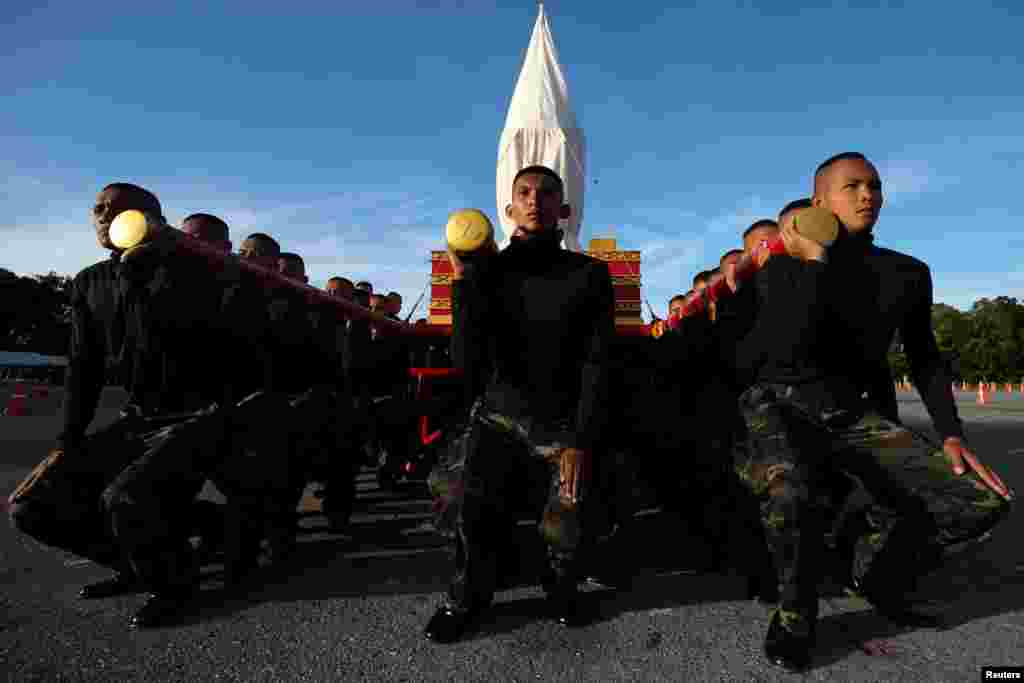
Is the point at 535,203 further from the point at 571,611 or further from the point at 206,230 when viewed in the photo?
the point at 206,230

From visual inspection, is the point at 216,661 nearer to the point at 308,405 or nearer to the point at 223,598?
the point at 223,598

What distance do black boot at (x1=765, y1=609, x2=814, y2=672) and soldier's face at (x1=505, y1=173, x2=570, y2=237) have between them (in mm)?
1676

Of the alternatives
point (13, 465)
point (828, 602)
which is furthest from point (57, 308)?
point (828, 602)

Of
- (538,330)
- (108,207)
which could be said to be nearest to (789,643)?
(538,330)

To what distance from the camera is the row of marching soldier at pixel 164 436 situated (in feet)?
7.29

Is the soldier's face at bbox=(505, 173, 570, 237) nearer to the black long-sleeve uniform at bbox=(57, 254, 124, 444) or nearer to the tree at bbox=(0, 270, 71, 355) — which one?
the black long-sleeve uniform at bbox=(57, 254, 124, 444)

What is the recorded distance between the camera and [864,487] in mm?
2211

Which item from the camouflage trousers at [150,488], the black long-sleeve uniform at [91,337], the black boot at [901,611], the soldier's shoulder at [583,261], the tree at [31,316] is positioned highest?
the tree at [31,316]

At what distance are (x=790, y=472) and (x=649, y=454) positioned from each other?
0.95 metres

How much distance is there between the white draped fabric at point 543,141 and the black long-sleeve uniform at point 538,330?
7230 mm

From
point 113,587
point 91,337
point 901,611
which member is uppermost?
point 91,337

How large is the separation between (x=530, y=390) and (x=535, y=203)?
0.77 meters

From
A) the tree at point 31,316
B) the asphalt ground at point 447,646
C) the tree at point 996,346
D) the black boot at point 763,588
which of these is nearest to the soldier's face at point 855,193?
the asphalt ground at point 447,646

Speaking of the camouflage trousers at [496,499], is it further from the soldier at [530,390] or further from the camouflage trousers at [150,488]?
the camouflage trousers at [150,488]
